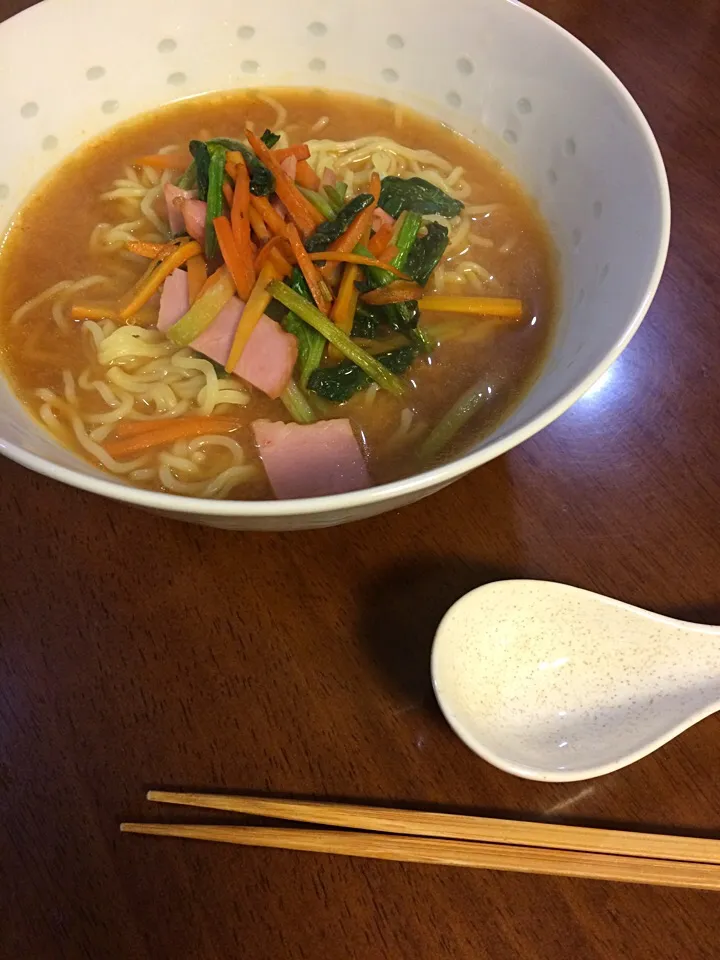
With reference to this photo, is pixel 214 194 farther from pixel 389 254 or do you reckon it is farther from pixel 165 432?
pixel 165 432

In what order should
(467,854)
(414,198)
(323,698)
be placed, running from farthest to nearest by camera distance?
(414,198)
(323,698)
(467,854)

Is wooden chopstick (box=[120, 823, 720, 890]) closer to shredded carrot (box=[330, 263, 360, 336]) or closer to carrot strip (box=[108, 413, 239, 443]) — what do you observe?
carrot strip (box=[108, 413, 239, 443])

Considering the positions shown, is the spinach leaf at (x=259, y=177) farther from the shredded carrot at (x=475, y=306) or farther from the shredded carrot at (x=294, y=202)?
the shredded carrot at (x=475, y=306)

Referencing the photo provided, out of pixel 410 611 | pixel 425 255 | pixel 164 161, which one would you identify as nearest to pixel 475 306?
pixel 425 255

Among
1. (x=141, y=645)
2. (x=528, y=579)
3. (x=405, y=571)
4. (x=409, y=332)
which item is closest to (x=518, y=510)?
(x=528, y=579)

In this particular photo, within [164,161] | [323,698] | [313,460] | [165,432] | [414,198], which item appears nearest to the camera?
[323,698]

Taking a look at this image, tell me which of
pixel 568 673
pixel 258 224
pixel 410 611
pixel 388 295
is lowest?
pixel 568 673
